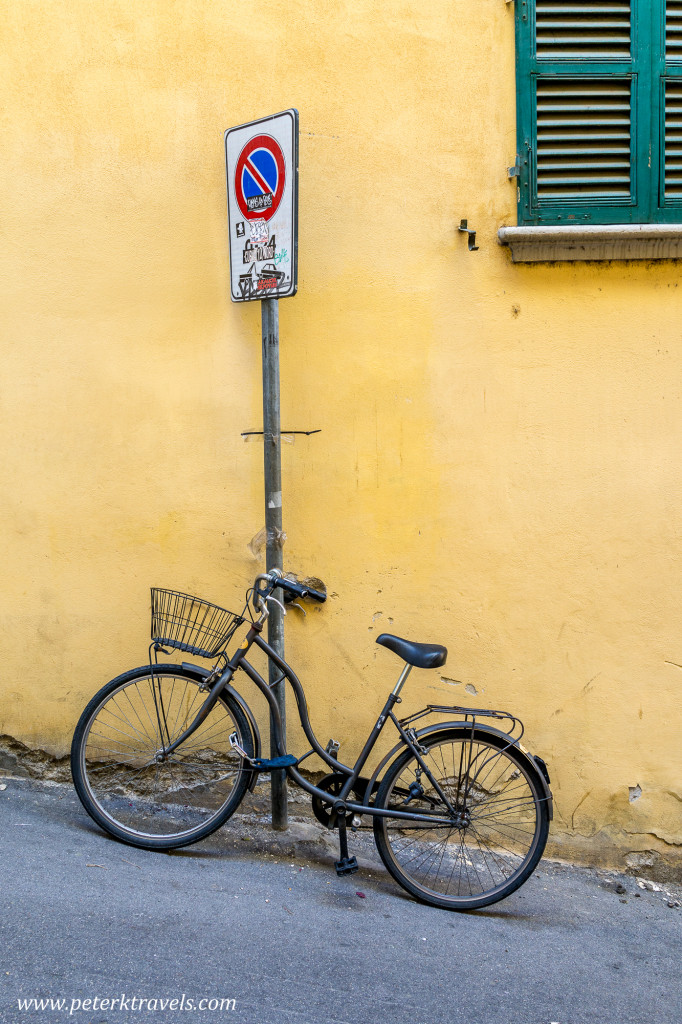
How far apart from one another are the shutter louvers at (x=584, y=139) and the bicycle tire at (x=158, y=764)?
266cm

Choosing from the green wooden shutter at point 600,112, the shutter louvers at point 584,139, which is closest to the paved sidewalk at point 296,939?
the green wooden shutter at point 600,112

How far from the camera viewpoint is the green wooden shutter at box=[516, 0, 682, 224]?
3.42 m

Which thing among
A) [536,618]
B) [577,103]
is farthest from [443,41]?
[536,618]

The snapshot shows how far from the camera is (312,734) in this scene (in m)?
3.25

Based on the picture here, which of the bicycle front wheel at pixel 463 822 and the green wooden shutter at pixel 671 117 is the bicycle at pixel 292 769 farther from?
the green wooden shutter at pixel 671 117

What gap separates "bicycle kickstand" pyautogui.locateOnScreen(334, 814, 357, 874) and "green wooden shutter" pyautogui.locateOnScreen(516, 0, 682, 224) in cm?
257

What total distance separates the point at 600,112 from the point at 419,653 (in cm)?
241

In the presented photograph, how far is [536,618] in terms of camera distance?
3.54 meters

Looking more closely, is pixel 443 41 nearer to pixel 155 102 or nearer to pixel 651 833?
pixel 155 102

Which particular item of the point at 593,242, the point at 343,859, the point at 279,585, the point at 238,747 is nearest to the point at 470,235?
the point at 593,242

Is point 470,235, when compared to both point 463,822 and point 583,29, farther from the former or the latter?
point 463,822

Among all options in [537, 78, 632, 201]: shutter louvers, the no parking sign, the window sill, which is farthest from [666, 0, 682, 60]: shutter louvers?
the no parking sign

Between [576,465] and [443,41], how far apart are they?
6.07 ft

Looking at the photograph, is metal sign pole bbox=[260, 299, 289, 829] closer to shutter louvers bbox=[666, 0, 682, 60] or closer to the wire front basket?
the wire front basket
